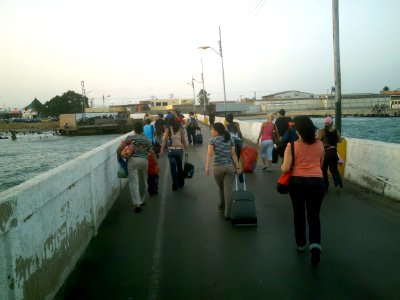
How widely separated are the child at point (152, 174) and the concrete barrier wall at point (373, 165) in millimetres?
4917

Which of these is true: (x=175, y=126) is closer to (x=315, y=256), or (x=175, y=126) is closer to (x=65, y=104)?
(x=315, y=256)

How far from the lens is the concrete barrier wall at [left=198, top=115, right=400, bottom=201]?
8.34m

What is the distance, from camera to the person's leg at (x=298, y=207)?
510 cm

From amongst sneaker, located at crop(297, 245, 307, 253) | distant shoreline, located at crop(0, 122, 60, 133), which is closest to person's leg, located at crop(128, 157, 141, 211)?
sneaker, located at crop(297, 245, 307, 253)

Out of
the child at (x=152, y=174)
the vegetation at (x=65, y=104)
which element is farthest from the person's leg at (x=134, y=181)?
the vegetation at (x=65, y=104)

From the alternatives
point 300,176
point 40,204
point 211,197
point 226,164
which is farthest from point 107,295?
point 211,197

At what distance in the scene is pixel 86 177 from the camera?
20.0 ft

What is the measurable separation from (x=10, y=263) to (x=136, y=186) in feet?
15.6

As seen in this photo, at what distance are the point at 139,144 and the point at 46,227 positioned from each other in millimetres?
4063

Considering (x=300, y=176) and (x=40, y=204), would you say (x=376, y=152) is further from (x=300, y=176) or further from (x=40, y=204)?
(x=40, y=204)

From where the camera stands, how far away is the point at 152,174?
9281 mm

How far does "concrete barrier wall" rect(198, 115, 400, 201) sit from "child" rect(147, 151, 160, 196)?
492cm

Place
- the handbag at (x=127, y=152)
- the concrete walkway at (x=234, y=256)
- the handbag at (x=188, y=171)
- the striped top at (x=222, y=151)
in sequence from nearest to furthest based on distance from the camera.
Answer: the concrete walkway at (x=234, y=256) → the striped top at (x=222, y=151) → the handbag at (x=127, y=152) → the handbag at (x=188, y=171)

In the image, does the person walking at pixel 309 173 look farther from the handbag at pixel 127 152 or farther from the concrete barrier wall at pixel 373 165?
the concrete barrier wall at pixel 373 165
